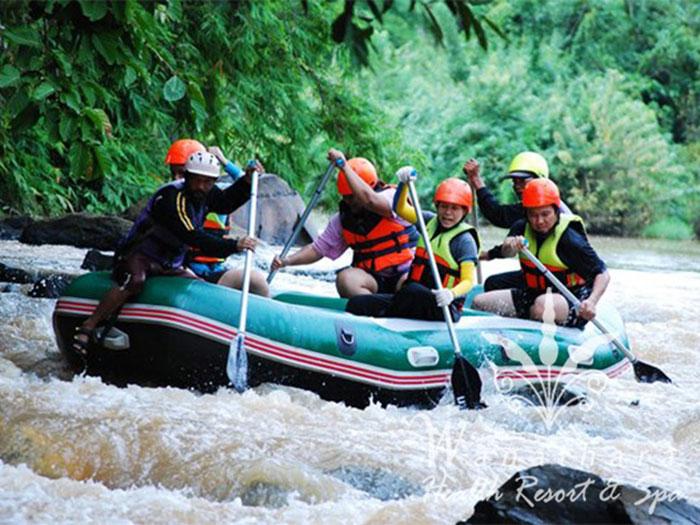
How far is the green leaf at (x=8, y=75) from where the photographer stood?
14.3 ft

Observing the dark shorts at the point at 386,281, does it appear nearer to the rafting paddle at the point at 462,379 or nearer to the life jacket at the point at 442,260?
the life jacket at the point at 442,260

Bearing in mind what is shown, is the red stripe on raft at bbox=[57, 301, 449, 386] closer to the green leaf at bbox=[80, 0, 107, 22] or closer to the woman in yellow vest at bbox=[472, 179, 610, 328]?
the woman in yellow vest at bbox=[472, 179, 610, 328]

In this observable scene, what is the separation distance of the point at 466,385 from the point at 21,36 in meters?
2.67

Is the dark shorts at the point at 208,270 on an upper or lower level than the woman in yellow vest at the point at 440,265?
lower

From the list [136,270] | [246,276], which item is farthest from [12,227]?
[246,276]

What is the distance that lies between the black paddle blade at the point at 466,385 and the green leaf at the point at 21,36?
2.55 metres

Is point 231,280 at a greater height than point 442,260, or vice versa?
point 442,260

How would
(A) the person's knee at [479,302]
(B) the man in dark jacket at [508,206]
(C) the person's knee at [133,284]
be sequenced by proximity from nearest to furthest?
(C) the person's knee at [133,284]
(A) the person's knee at [479,302]
(B) the man in dark jacket at [508,206]

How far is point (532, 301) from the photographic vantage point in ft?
21.1

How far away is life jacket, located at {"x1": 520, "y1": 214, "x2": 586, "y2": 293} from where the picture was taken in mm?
6219

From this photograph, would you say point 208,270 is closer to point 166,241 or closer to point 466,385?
point 166,241

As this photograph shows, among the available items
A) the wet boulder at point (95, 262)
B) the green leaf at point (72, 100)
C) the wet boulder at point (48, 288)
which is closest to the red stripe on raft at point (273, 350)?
the green leaf at point (72, 100)

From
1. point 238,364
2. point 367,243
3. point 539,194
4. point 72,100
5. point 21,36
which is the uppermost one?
point 21,36

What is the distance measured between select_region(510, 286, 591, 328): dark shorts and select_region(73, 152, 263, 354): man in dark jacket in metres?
1.81
